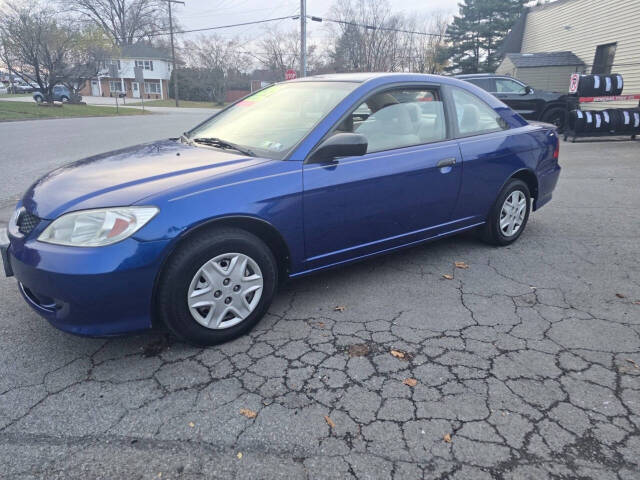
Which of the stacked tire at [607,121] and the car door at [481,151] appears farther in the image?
the stacked tire at [607,121]

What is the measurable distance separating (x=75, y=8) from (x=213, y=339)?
6397cm

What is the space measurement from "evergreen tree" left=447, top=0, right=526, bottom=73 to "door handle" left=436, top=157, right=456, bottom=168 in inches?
1497

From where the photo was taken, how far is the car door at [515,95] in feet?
45.2

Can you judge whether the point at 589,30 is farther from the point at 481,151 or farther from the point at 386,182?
the point at 386,182

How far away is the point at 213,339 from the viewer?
2.73 m

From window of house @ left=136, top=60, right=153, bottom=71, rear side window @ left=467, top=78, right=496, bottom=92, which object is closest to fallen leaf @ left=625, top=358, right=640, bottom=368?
rear side window @ left=467, top=78, right=496, bottom=92

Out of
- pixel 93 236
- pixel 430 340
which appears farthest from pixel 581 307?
pixel 93 236

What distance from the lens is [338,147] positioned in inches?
115

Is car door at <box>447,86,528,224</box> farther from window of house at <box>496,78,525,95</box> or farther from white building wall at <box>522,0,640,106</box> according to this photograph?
white building wall at <box>522,0,640,106</box>

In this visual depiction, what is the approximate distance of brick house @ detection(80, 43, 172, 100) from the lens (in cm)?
6059

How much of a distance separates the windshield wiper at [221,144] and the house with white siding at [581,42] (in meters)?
18.1

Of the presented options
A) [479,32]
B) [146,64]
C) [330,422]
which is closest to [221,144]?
[330,422]

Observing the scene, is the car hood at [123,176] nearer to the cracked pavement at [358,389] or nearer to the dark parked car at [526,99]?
the cracked pavement at [358,389]

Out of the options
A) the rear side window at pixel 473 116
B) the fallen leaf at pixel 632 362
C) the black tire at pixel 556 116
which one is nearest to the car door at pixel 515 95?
the black tire at pixel 556 116
